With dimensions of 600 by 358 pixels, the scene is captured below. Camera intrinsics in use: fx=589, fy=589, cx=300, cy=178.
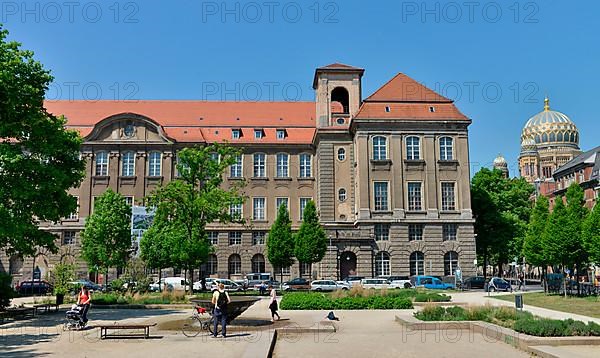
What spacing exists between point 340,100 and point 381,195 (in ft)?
41.8

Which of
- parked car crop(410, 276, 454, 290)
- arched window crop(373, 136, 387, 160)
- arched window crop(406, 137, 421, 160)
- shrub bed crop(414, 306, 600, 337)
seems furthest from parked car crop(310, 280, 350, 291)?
shrub bed crop(414, 306, 600, 337)

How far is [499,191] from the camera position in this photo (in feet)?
212

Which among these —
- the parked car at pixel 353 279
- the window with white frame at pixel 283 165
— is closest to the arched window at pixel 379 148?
the window with white frame at pixel 283 165

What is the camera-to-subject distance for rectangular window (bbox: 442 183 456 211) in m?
55.7

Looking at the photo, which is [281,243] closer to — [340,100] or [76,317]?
[340,100]

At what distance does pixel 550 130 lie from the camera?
149250mm

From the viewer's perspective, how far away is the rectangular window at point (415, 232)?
55.0m

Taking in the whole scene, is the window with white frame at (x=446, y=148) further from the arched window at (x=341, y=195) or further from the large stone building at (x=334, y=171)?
the arched window at (x=341, y=195)

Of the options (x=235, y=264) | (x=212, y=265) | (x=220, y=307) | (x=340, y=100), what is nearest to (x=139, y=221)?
(x=212, y=265)

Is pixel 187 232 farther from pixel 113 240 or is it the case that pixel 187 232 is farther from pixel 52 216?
pixel 52 216

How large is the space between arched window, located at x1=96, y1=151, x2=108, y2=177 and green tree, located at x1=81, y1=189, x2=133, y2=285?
11.9m

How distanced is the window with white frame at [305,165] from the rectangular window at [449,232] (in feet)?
51.0

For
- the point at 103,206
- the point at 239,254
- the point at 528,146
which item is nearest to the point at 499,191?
the point at 239,254

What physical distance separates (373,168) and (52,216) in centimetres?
3473
